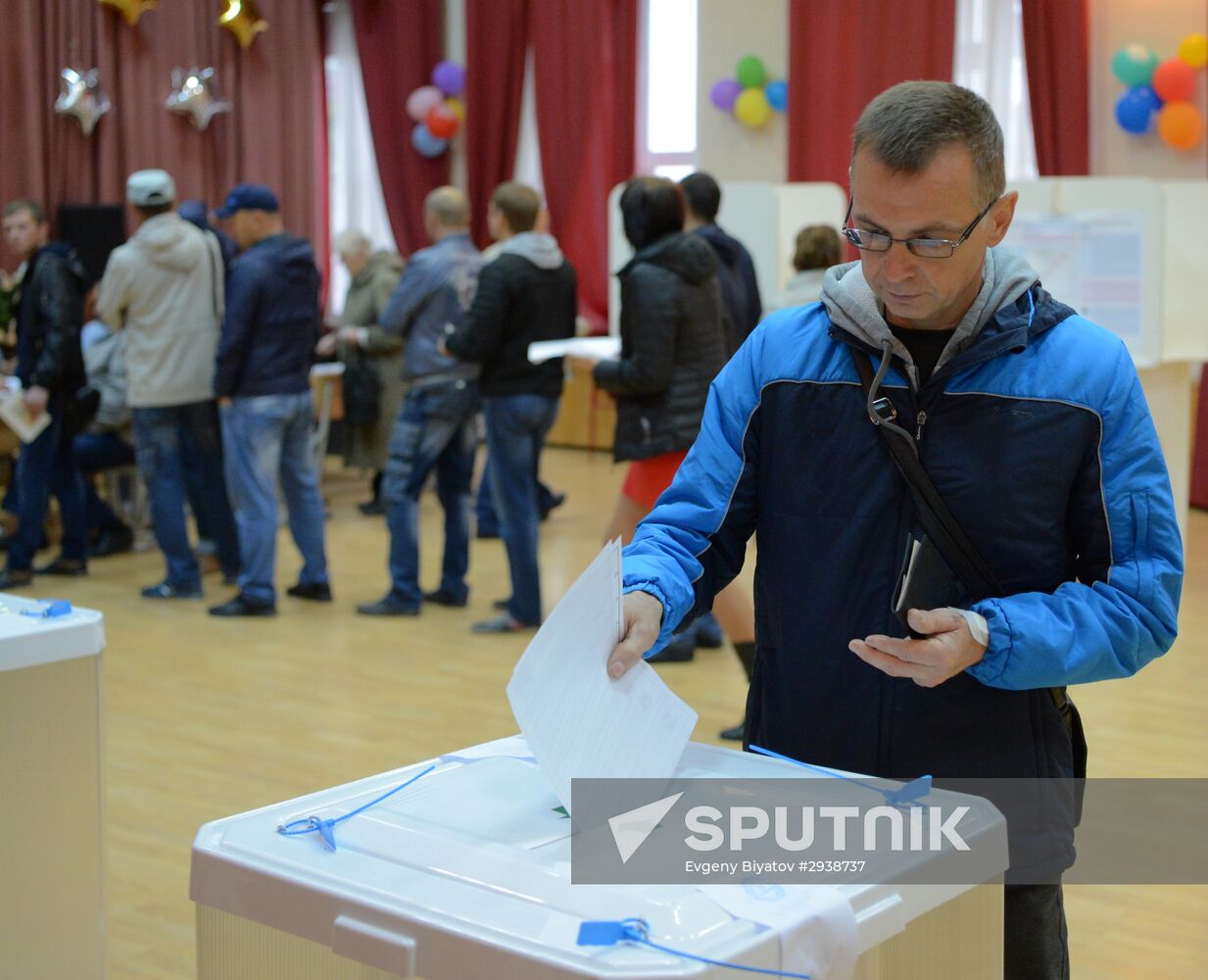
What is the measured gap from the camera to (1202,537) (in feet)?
22.7

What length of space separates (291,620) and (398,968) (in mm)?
4481

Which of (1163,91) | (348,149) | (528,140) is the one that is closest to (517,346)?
(1163,91)

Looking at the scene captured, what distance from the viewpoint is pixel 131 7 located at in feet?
30.3

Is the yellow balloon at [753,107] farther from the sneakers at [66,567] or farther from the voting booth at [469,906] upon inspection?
the voting booth at [469,906]

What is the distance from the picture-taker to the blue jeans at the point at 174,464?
5.81m

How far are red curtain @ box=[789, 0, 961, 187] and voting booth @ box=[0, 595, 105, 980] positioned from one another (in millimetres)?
7316

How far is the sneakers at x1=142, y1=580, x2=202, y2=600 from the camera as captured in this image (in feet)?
19.2

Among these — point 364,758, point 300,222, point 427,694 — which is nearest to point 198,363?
point 427,694

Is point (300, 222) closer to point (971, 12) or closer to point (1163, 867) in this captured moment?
point (971, 12)

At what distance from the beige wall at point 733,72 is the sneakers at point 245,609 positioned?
5048 mm

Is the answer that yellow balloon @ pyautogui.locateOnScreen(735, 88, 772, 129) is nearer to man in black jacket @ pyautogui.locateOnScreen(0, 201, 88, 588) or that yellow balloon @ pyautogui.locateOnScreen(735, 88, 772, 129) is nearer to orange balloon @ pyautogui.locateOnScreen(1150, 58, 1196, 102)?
orange balloon @ pyautogui.locateOnScreen(1150, 58, 1196, 102)

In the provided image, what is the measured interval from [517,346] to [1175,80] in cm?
448

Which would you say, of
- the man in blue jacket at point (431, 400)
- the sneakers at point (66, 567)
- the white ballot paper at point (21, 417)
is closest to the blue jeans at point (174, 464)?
the white ballot paper at point (21, 417)

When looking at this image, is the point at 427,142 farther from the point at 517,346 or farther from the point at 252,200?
the point at 517,346
